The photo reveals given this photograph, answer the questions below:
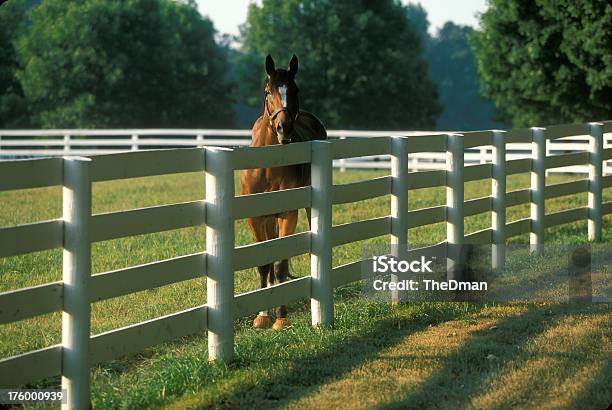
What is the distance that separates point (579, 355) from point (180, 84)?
53.8 metres

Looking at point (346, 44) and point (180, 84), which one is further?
point (180, 84)

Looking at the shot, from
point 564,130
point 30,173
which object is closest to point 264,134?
point 30,173

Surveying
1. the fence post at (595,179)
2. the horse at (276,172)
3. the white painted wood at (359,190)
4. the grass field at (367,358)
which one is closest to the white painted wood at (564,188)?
the fence post at (595,179)

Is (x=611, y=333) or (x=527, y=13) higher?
(x=527, y=13)

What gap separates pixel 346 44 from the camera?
55938mm

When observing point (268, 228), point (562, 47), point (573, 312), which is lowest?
point (573, 312)

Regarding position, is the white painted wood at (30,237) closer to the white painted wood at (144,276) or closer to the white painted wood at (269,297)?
the white painted wood at (144,276)

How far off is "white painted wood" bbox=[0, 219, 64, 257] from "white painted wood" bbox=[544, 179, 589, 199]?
27.0ft

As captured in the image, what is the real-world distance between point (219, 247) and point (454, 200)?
4044mm

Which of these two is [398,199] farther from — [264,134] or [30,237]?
[30,237]

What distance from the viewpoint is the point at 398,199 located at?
370 inches

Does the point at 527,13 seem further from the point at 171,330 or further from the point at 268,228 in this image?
the point at 171,330

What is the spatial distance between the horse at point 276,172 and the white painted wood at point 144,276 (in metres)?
1.80

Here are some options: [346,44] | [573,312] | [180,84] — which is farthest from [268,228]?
[180,84]
